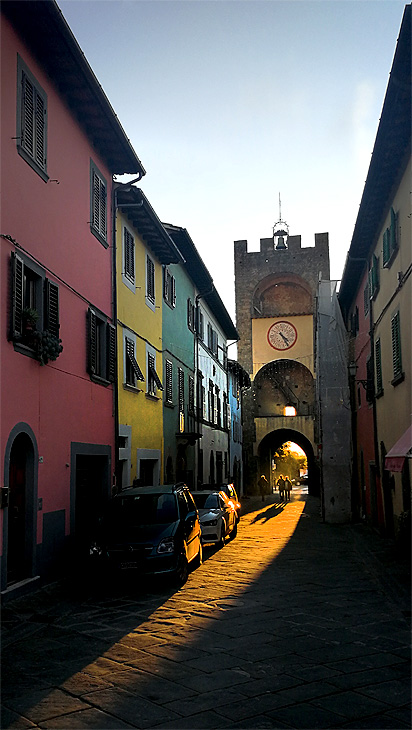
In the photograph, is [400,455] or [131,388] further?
[131,388]

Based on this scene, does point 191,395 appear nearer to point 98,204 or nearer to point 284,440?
point 98,204

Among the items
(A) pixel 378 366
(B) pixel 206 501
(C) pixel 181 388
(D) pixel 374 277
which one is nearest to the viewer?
(B) pixel 206 501

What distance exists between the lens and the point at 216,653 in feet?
22.2

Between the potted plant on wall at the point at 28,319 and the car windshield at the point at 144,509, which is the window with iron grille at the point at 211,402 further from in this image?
the potted plant on wall at the point at 28,319

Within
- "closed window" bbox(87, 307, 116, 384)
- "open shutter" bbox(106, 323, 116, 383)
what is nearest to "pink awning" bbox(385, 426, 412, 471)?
"closed window" bbox(87, 307, 116, 384)

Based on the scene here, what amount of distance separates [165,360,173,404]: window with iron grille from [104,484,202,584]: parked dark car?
8900 millimetres

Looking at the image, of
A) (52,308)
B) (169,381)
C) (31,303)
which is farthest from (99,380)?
(169,381)

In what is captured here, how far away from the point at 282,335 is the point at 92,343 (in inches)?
1457

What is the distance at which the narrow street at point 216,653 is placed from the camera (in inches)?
200

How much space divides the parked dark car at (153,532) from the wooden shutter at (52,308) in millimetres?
3083

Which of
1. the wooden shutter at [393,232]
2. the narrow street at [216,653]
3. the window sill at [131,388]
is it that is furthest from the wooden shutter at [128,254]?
the narrow street at [216,653]

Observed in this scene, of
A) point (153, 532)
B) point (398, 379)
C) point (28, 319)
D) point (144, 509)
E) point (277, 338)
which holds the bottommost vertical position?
point (153, 532)

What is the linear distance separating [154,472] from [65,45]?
466 inches

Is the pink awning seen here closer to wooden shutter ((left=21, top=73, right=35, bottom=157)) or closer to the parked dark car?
the parked dark car
